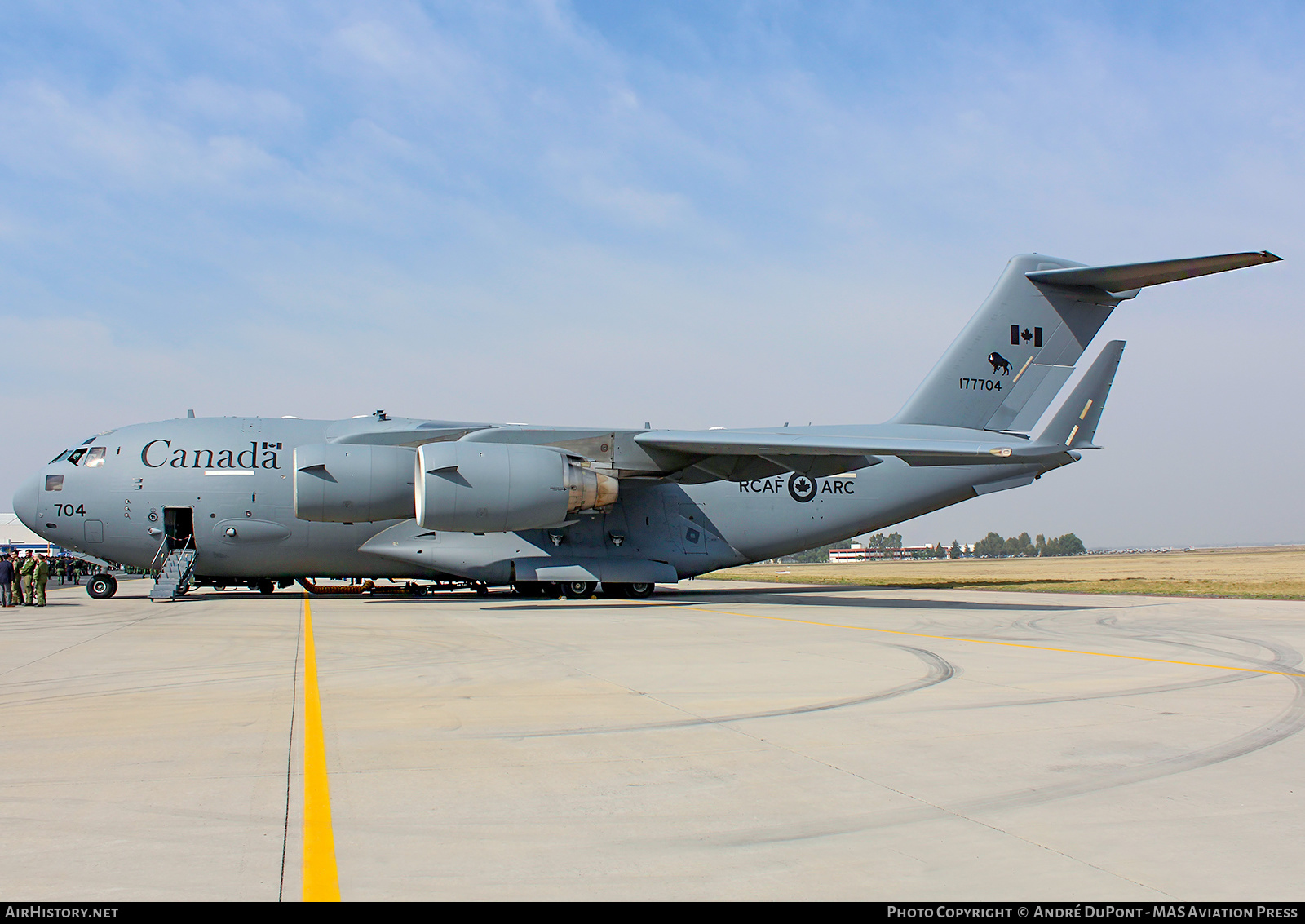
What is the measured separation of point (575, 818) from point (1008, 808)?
1.73 metres

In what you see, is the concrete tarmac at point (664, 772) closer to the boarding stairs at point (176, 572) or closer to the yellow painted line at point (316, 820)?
the yellow painted line at point (316, 820)

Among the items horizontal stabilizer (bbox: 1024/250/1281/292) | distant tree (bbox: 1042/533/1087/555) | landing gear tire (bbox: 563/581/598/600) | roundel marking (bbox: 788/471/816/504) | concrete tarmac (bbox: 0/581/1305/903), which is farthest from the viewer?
distant tree (bbox: 1042/533/1087/555)

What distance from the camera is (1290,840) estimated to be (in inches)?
133

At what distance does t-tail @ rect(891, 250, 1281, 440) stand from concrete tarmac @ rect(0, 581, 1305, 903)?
10943mm

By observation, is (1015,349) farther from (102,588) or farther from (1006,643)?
(102,588)

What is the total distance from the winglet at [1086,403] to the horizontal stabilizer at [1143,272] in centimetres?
146

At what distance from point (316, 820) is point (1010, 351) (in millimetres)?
18947

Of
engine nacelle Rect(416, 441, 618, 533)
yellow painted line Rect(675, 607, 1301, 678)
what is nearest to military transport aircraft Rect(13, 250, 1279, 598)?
engine nacelle Rect(416, 441, 618, 533)

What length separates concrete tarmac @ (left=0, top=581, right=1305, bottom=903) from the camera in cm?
303

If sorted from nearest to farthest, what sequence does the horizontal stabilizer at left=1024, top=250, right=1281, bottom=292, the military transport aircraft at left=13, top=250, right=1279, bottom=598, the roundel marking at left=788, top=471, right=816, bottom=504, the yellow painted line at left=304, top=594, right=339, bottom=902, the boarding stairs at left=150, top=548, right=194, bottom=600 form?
the yellow painted line at left=304, top=594, right=339, bottom=902 < the horizontal stabilizer at left=1024, top=250, right=1281, bottom=292 < the military transport aircraft at left=13, top=250, right=1279, bottom=598 < the boarding stairs at left=150, top=548, right=194, bottom=600 < the roundel marking at left=788, top=471, right=816, bottom=504

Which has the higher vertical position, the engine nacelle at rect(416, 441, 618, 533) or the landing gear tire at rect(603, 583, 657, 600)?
the engine nacelle at rect(416, 441, 618, 533)

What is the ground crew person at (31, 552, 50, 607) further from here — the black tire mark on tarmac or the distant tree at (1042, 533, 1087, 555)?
the distant tree at (1042, 533, 1087, 555)

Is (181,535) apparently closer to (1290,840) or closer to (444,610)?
(444,610)
